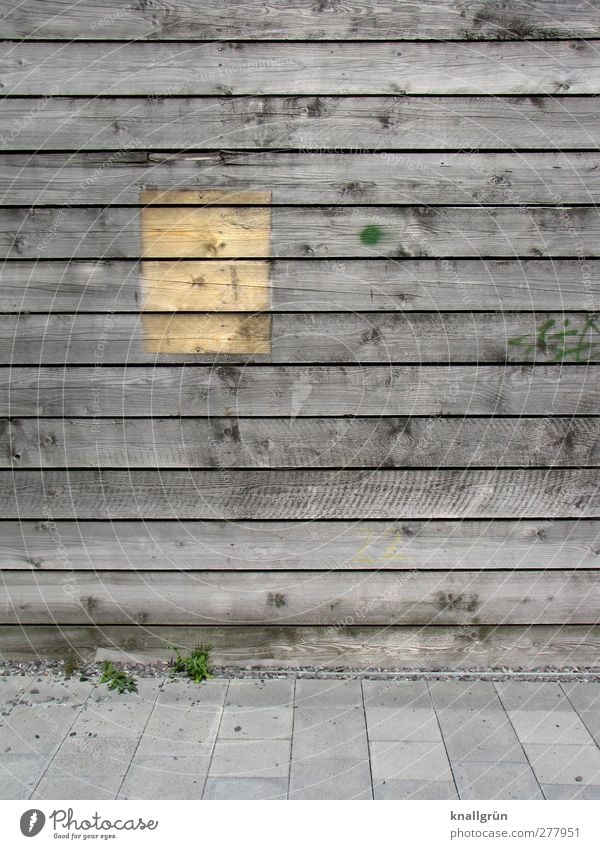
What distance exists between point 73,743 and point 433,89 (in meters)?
3.26

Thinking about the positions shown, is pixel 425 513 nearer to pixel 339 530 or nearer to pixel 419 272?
pixel 339 530

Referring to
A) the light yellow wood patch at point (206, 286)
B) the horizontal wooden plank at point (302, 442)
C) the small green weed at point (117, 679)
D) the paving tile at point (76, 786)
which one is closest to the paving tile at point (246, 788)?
the paving tile at point (76, 786)

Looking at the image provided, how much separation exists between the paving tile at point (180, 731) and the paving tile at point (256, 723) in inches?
2.0

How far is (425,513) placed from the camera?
3.54 m

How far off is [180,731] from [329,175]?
8.41 feet

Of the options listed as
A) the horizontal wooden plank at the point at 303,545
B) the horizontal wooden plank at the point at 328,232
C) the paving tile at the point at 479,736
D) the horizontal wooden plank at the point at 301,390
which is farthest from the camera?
the horizontal wooden plank at the point at 303,545

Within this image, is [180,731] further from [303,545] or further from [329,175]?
[329,175]

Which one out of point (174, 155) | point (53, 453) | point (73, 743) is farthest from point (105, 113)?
point (73, 743)

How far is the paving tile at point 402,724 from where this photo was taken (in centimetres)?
312

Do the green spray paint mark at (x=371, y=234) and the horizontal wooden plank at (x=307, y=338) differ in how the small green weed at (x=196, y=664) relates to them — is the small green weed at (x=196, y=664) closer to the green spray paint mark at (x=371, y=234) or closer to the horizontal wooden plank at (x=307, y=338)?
the horizontal wooden plank at (x=307, y=338)

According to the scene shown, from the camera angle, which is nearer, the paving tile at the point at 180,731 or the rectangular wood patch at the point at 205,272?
the paving tile at the point at 180,731

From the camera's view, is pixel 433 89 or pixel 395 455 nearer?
pixel 433 89

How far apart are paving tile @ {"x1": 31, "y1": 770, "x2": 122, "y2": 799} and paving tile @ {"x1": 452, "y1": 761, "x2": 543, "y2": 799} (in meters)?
1.35

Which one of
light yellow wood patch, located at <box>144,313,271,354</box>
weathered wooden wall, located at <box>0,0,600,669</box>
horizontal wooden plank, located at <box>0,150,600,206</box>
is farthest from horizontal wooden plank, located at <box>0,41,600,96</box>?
light yellow wood patch, located at <box>144,313,271,354</box>
